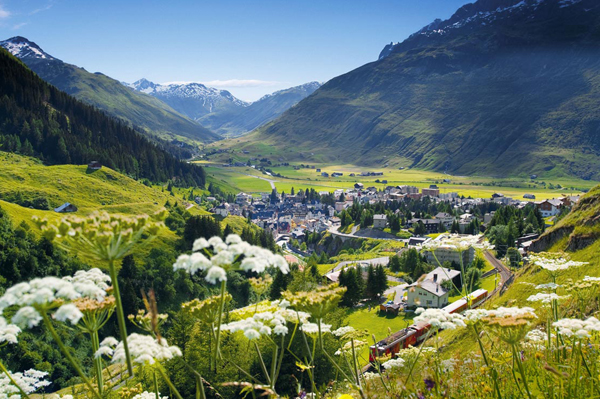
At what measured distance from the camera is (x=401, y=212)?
7185 inches

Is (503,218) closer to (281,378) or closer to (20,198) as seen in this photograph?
(281,378)

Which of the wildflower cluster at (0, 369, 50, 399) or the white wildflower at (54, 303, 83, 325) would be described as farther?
the wildflower cluster at (0, 369, 50, 399)

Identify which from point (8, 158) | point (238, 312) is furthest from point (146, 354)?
point (8, 158)

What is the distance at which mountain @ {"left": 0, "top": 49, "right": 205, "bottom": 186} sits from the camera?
156875mm

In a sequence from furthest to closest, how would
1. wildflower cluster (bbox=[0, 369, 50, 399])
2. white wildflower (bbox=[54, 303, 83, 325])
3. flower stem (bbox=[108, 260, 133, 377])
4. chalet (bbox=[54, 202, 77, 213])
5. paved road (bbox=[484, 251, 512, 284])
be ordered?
chalet (bbox=[54, 202, 77, 213]), paved road (bbox=[484, 251, 512, 284]), wildflower cluster (bbox=[0, 369, 50, 399]), white wildflower (bbox=[54, 303, 83, 325]), flower stem (bbox=[108, 260, 133, 377])

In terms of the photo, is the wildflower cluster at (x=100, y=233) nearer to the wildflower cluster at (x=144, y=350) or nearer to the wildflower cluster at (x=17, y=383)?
the wildflower cluster at (x=144, y=350)

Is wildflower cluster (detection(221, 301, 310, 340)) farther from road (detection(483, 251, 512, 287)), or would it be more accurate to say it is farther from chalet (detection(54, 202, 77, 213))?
chalet (detection(54, 202, 77, 213))

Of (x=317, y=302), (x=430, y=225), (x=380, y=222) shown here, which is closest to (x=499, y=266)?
(x=430, y=225)

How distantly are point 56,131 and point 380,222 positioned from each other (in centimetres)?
13517

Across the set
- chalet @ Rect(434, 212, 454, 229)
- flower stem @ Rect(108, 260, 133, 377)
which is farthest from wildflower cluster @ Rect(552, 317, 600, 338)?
chalet @ Rect(434, 212, 454, 229)

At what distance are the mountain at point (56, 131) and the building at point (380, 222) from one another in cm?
9973

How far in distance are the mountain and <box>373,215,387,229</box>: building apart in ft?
327

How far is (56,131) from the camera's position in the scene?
6486 inches

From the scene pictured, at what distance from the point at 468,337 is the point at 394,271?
8011 centimetres
